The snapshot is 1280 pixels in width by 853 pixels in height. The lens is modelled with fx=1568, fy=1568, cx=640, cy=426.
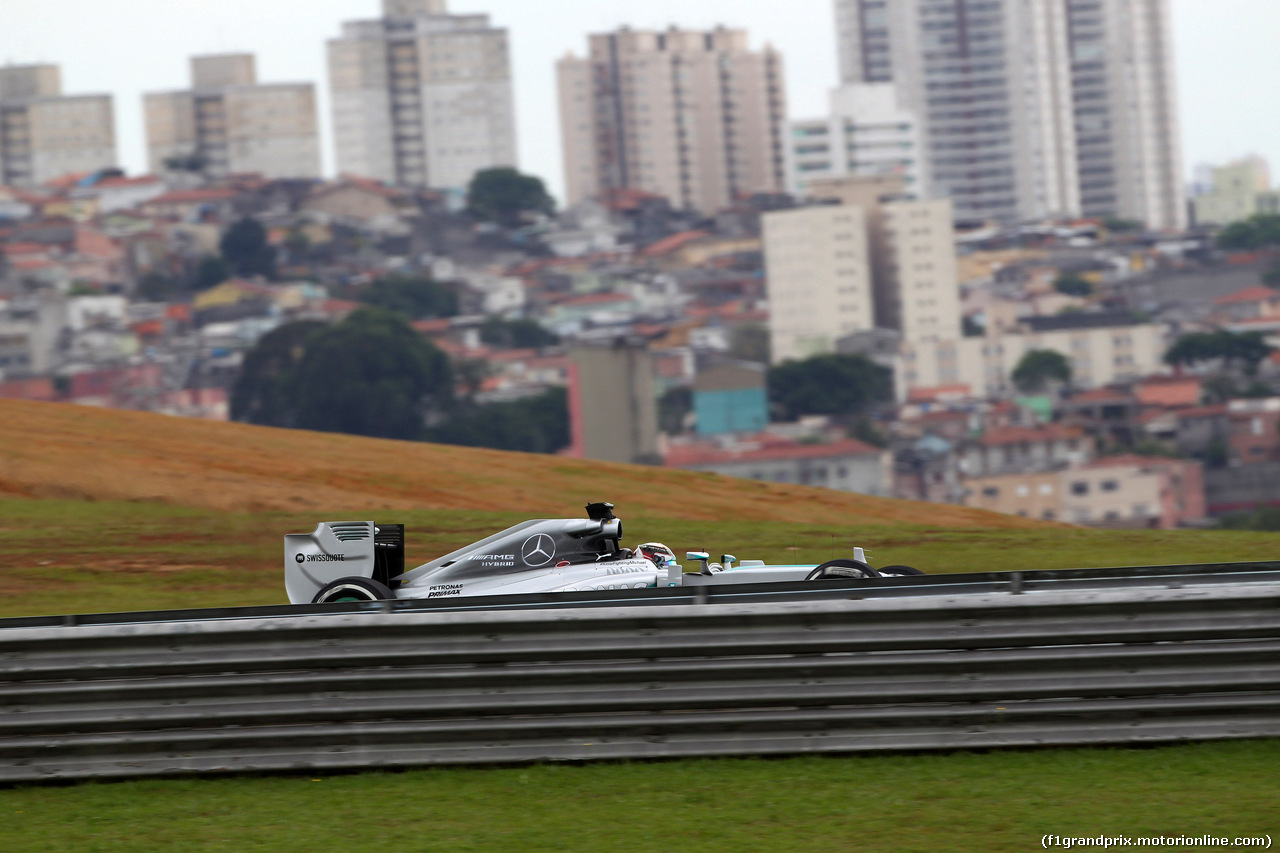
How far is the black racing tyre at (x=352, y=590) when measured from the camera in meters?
10.3

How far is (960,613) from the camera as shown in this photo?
6293 mm

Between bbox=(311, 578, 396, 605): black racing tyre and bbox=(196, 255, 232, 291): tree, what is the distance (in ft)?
519

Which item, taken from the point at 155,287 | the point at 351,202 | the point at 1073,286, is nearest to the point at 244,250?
the point at 155,287

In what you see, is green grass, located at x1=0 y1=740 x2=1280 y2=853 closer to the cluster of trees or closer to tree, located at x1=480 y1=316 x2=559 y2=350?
the cluster of trees

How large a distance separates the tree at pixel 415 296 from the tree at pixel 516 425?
37.1 metres

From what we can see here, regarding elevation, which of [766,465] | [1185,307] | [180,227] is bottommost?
[766,465]

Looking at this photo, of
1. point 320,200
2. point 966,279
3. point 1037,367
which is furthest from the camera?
point 320,200

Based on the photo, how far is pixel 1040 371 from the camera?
436ft

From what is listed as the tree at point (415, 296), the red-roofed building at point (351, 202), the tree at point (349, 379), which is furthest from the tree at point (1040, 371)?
the red-roofed building at point (351, 202)

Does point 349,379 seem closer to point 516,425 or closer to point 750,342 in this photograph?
point 516,425

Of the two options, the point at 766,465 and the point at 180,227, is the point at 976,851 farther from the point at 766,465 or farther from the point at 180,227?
the point at 180,227

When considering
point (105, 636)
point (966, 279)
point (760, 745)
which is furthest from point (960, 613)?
point (966, 279)

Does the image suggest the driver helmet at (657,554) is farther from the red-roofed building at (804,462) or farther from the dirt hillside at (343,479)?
the red-roofed building at (804,462)

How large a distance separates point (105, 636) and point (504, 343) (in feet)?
474
